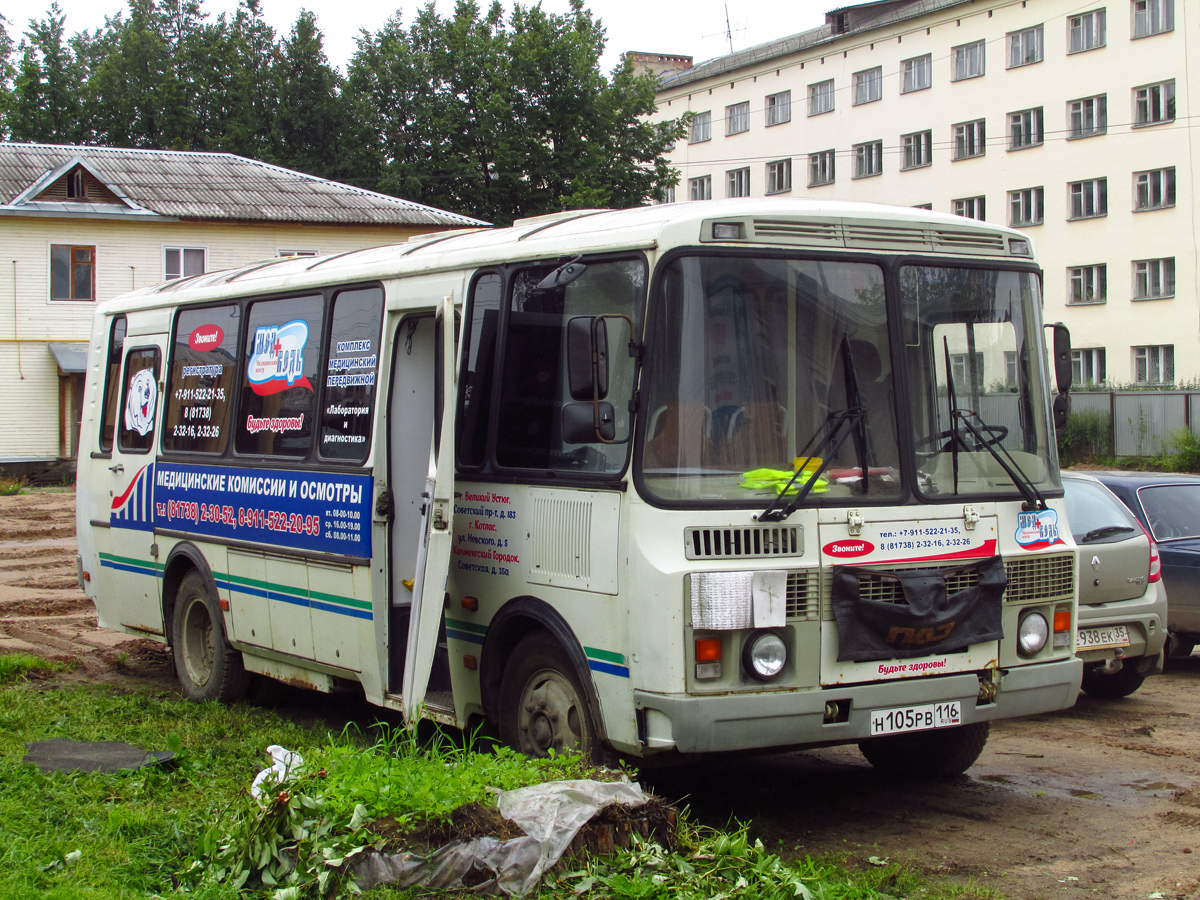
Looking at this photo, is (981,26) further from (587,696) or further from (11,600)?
(587,696)

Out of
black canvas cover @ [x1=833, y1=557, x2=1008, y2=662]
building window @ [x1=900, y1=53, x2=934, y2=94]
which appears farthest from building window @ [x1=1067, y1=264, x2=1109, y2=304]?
black canvas cover @ [x1=833, y1=557, x2=1008, y2=662]

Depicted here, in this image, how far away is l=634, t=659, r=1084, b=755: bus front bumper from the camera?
18.1 ft

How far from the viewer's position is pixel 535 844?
15.8 ft

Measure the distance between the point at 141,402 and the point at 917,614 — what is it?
6686mm

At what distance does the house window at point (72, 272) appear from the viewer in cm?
3634

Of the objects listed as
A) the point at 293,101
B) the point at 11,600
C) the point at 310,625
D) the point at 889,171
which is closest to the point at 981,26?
the point at 889,171

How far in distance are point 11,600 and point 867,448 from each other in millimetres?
12018

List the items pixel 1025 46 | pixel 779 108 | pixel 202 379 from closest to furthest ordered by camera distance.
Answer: pixel 202 379
pixel 1025 46
pixel 779 108

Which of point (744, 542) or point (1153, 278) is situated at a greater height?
point (1153, 278)

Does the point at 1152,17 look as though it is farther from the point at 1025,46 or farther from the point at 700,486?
the point at 700,486

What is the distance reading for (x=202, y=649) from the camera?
31.8ft

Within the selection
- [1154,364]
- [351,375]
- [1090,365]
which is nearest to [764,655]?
[351,375]

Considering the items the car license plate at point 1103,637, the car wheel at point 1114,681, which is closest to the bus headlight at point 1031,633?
the car license plate at point 1103,637

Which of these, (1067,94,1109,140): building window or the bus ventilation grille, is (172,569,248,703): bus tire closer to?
the bus ventilation grille
